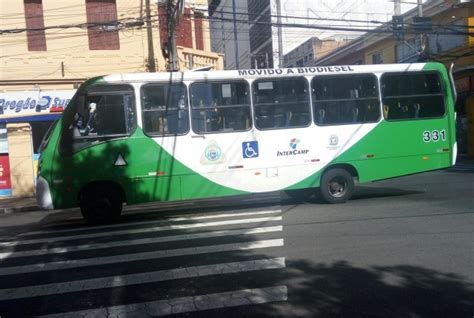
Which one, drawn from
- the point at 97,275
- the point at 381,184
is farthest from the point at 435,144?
the point at 97,275

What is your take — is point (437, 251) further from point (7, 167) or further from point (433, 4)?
point (433, 4)

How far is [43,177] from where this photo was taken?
987 centimetres

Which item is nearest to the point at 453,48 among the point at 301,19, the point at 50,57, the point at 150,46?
the point at 150,46

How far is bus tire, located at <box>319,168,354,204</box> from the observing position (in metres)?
11.2

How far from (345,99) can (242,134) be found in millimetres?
2494

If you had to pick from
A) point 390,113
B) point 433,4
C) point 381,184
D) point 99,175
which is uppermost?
point 433,4

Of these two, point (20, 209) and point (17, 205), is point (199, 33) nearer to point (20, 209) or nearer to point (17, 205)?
point (17, 205)

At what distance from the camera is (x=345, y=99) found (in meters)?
11.3

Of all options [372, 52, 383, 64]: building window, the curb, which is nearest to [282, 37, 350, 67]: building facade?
[372, 52, 383, 64]: building window

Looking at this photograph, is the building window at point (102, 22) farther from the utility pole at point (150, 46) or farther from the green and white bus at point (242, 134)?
the green and white bus at point (242, 134)

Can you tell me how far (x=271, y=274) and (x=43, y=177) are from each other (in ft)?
19.1

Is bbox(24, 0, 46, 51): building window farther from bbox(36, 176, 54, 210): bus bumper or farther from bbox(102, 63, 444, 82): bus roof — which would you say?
bbox(36, 176, 54, 210): bus bumper

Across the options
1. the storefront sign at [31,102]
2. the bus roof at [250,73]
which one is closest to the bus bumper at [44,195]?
the bus roof at [250,73]

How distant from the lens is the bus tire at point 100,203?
10.0 m
